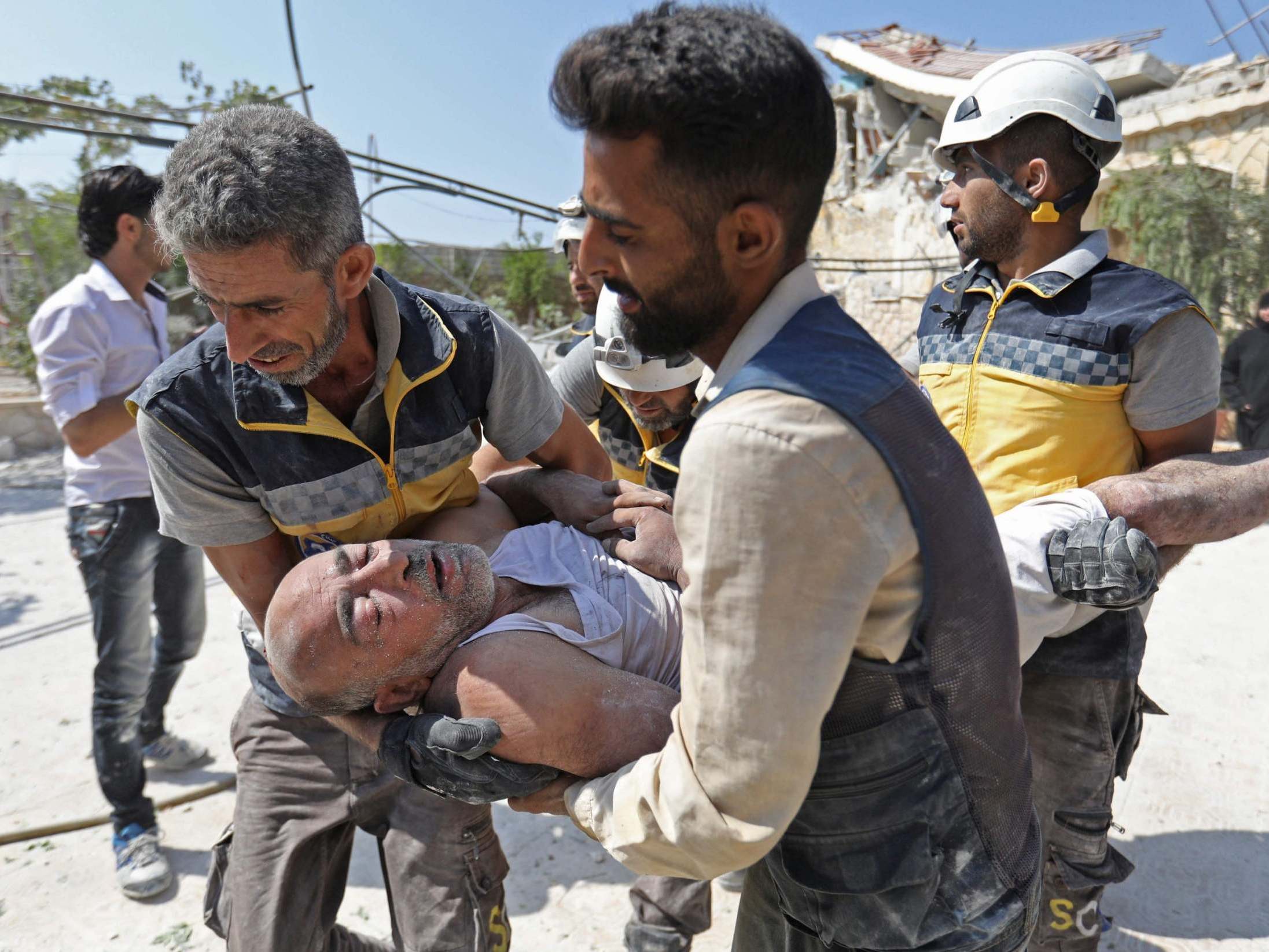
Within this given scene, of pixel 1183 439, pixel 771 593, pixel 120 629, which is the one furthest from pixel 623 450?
pixel 771 593

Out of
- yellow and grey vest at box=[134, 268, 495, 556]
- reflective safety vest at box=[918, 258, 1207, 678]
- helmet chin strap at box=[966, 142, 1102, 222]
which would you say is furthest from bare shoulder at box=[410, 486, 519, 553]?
helmet chin strap at box=[966, 142, 1102, 222]

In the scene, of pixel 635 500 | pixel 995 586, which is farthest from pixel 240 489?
pixel 995 586

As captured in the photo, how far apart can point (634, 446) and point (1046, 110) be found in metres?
1.79

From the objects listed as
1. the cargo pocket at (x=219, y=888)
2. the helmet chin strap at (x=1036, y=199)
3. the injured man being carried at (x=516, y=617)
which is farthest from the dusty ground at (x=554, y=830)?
the helmet chin strap at (x=1036, y=199)

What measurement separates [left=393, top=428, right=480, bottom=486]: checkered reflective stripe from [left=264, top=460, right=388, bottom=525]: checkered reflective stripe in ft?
0.18

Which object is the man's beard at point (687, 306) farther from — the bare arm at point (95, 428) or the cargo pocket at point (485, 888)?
the bare arm at point (95, 428)

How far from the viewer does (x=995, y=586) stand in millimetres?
1289

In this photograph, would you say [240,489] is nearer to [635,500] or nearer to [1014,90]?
[635,500]

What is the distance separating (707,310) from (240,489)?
1.35 metres

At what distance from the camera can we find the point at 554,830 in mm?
3990

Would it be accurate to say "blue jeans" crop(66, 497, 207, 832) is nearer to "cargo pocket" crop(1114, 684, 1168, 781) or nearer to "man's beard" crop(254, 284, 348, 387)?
"man's beard" crop(254, 284, 348, 387)

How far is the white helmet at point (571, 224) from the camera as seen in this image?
4.43m

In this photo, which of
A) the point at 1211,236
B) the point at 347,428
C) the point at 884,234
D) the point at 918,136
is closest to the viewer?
the point at 347,428

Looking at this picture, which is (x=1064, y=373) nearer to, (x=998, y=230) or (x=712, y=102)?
(x=998, y=230)
